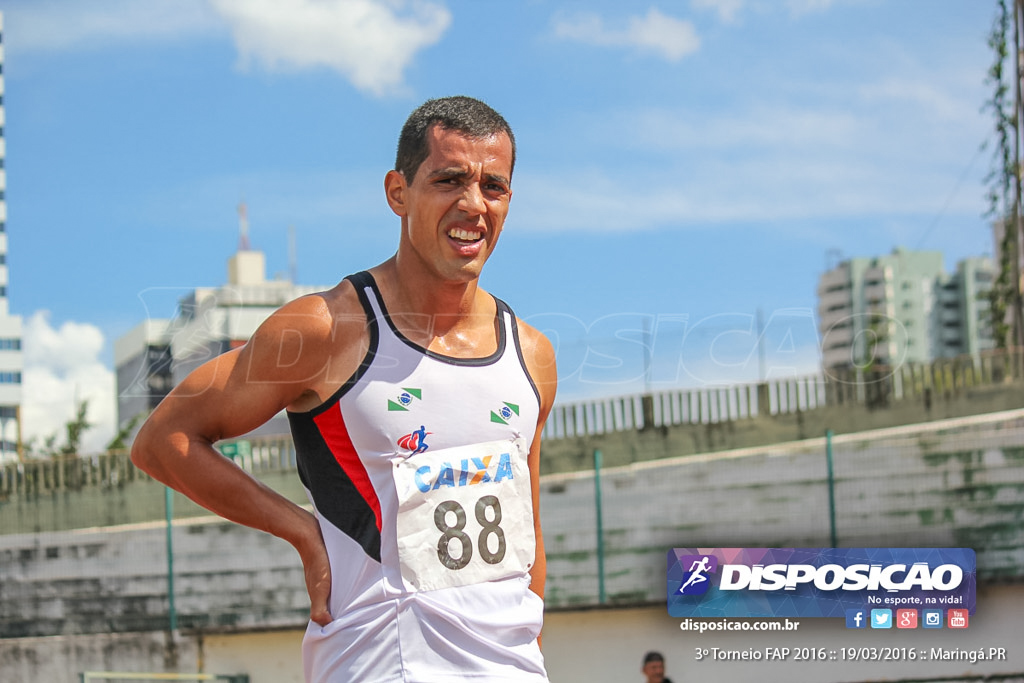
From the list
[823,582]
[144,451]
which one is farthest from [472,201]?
[823,582]

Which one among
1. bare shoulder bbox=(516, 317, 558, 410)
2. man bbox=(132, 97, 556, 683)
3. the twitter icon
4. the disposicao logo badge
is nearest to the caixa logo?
the disposicao logo badge

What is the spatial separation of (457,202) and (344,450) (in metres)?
0.57

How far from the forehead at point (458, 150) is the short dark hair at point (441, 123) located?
0.01m

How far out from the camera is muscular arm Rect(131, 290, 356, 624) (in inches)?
90.4

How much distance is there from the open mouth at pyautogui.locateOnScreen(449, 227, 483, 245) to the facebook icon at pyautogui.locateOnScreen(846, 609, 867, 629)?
7976 millimetres

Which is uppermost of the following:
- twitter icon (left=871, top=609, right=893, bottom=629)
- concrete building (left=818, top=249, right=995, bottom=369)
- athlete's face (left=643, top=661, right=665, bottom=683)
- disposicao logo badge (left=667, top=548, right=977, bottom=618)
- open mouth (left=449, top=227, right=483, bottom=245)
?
concrete building (left=818, top=249, right=995, bottom=369)

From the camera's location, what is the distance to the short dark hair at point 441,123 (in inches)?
96.5

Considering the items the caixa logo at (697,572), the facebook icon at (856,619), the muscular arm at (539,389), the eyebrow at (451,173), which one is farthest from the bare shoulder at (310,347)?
the facebook icon at (856,619)

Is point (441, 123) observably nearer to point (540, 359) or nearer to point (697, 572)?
point (540, 359)

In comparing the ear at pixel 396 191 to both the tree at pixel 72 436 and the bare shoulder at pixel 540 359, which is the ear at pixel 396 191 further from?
the tree at pixel 72 436

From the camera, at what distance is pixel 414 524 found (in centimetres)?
230

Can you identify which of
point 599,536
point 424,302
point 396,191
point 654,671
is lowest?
point 654,671

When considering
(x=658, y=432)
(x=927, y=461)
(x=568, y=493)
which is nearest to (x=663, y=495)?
(x=568, y=493)

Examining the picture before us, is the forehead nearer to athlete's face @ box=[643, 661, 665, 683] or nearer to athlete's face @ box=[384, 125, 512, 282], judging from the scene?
athlete's face @ box=[384, 125, 512, 282]
